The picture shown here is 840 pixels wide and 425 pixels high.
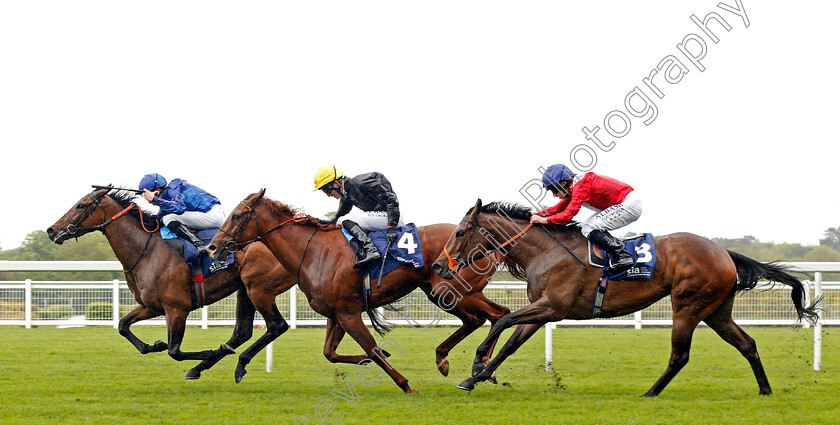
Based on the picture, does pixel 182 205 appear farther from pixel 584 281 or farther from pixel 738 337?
pixel 738 337

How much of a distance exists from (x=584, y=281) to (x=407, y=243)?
1.47 m

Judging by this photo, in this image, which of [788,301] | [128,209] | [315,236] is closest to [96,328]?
[128,209]

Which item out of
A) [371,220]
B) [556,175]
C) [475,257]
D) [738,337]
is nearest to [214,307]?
[371,220]

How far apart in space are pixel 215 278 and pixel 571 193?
3.44 metres

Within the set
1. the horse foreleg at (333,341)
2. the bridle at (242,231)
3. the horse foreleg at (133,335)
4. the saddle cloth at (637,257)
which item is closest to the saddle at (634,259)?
the saddle cloth at (637,257)

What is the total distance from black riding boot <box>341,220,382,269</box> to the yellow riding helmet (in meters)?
0.53

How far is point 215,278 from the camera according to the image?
7.99m

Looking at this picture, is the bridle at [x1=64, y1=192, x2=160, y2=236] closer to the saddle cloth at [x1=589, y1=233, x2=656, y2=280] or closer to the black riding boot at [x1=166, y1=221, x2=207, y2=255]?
the black riding boot at [x1=166, y1=221, x2=207, y2=255]

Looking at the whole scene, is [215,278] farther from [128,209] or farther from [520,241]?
[520,241]

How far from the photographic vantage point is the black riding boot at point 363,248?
22.5 feet

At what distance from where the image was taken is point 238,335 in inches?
316

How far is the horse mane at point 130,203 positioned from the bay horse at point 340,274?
61.4 inches

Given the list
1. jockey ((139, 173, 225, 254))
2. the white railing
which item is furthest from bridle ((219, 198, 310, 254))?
the white railing

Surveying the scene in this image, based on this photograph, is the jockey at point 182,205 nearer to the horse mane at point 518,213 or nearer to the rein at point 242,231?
the rein at point 242,231
